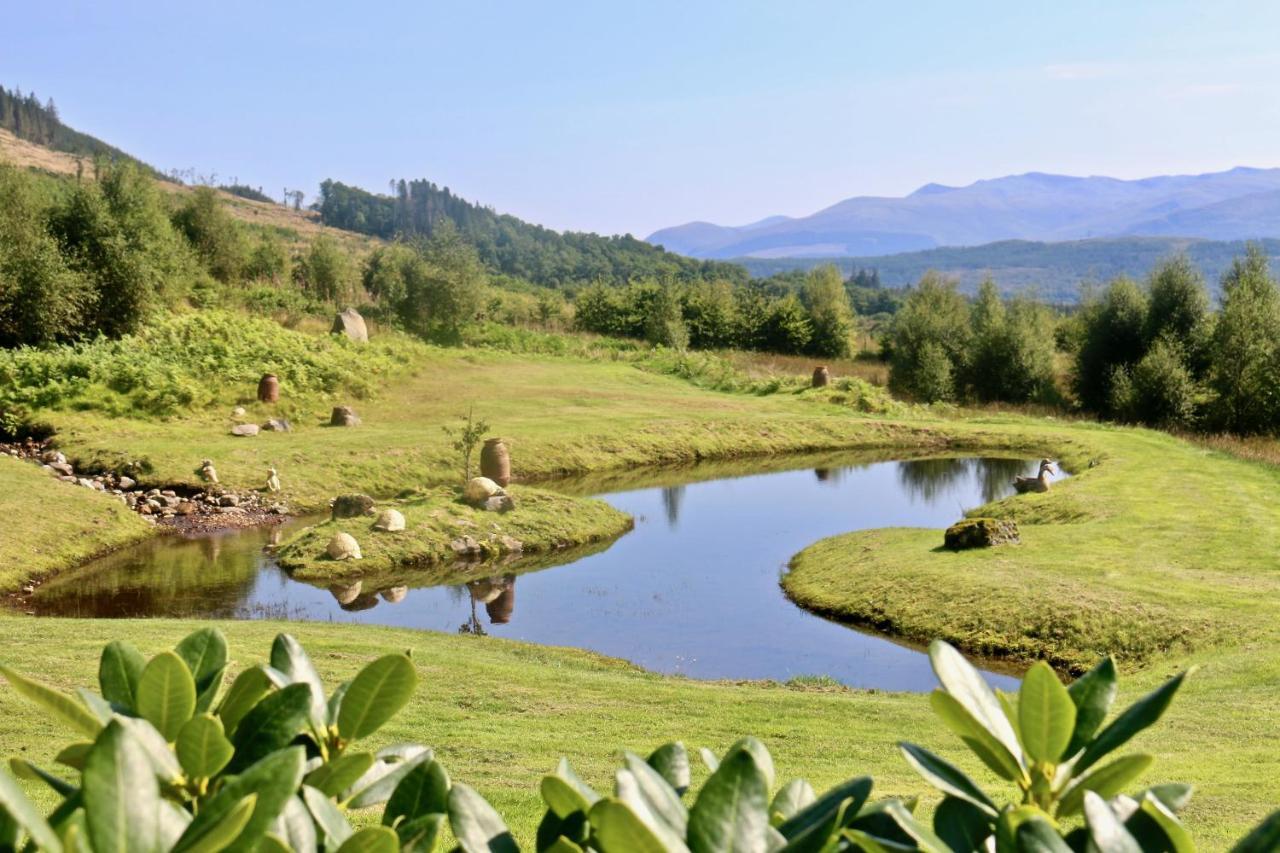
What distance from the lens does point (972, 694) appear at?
3.79 ft

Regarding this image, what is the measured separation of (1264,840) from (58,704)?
43.4 inches

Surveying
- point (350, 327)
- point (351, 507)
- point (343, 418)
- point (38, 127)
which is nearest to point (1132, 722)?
point (351, 507)

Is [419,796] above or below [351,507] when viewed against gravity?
above

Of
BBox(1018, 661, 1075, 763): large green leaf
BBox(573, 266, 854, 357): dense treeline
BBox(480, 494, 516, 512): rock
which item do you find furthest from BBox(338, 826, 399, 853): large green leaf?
BBox(573, 266, 854, 357): dense treeline

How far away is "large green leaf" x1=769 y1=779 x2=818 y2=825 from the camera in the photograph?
3.78 feet

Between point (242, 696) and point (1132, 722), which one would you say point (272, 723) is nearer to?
point (242, 696)

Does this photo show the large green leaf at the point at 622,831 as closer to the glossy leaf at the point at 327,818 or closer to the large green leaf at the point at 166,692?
the glossy leaf at the point at 327,818

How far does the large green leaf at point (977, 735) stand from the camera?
3.58 ft

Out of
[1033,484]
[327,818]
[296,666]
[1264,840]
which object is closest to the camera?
[1264,840]

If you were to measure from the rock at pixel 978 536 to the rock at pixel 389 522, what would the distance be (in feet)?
29.5

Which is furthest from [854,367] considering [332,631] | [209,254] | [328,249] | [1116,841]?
[1116,841]

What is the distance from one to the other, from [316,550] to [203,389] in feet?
32.7

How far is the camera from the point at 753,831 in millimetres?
939

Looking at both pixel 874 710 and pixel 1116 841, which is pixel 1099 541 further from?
pixel 1116 841
